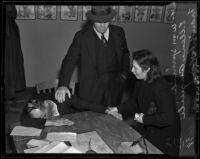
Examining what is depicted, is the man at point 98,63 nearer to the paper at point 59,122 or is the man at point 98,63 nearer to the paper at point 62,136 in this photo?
the paper at point 59,122

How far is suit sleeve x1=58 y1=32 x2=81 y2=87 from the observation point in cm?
176

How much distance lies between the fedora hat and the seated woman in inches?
11.0

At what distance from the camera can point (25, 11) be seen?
67.2 inches

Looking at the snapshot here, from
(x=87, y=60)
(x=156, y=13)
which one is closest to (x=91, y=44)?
(x=87, y=60)

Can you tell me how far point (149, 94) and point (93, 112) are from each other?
0.38m

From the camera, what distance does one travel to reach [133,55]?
1.75 metres

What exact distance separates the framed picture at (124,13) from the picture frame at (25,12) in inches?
20.9

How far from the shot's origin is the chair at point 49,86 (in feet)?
5.76

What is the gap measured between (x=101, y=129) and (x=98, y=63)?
1.40 ft

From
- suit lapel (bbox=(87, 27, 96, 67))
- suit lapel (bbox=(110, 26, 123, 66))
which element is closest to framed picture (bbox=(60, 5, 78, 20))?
suit lapel (bbox=(87, 27, 96, 67))

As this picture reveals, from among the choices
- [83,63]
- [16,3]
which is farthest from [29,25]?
[83,63]

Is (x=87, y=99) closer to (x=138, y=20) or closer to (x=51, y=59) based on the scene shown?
(x=51, y=59)

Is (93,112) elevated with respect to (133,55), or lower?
lower

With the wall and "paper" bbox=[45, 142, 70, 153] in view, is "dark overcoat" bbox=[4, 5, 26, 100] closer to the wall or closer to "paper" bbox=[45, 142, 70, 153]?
the wall
